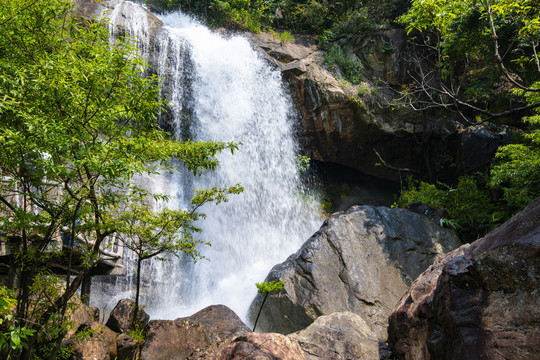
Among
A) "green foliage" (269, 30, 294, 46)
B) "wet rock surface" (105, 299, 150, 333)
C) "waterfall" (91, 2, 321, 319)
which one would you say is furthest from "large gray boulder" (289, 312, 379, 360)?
"green foliage" (269, 30, 294, 46)

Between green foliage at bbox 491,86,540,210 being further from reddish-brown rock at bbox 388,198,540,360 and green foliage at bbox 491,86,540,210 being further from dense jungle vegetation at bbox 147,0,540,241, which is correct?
reddish-brown rock at bbox 388,198,540,360

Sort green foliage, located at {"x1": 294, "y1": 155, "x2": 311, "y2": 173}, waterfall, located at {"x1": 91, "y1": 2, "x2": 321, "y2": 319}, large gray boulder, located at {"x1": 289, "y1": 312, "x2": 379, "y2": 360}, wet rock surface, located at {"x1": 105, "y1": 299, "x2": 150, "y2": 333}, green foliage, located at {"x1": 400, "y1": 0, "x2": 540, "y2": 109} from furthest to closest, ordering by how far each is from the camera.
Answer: green foliage, located at {"x1": 294, "y1": 155, "x2": 311, "y2": 173} < waterfall, located at {"x1": 91, "y1": 2, "x2": 321, "y2": 319} < green foliage, located at {"x1": 400, "y1": 0, "x2": 540, "y2": 109} < wet rock surface, located at {"x1": 105, "y1": 299, "x2": 150, "y2": 333} < large gray boulder, located at {"x1": 289, "y1": 312, "x2": 379, "y2": 360}

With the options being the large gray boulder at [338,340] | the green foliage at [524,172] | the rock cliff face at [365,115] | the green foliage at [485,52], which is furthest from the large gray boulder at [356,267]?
the rock cliff face at [365,115]

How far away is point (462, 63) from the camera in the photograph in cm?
1418

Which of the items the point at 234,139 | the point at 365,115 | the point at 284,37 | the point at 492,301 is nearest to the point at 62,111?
the point at 492,301

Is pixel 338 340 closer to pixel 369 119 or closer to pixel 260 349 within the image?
pixel 260 349

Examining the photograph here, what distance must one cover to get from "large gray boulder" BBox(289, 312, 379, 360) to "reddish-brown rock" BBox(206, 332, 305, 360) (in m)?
0.66

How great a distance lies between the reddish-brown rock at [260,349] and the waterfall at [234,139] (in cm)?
696

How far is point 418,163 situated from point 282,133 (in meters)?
6.21

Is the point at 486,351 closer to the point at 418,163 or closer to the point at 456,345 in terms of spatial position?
the point at 456,345

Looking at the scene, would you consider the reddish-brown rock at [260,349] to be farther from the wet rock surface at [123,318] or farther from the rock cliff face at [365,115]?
the rock cliff face at [365,115]

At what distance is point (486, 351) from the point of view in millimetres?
3139

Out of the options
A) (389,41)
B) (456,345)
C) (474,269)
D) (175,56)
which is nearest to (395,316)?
(456,345)

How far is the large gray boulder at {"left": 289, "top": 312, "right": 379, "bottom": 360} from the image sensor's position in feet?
15.6
